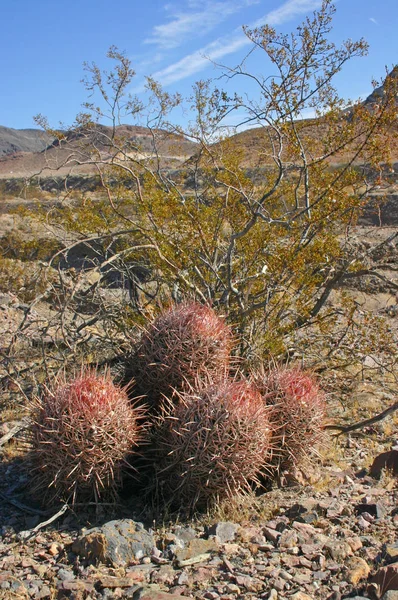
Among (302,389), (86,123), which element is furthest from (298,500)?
(86,123)

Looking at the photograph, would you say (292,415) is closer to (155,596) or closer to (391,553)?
(391,553)

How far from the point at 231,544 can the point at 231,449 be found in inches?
23.2

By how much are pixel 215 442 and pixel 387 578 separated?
1.26 metres

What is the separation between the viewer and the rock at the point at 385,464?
5.07 m

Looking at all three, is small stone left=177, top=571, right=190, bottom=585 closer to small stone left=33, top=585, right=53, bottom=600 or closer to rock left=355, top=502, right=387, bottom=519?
small stone left=33, top=585, right=53, bottom=600

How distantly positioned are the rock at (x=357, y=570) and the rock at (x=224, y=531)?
773 mm

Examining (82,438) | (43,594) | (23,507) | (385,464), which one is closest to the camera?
(43,594)

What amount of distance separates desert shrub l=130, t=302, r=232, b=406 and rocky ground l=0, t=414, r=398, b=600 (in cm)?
88

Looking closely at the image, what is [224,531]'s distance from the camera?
4.03 m

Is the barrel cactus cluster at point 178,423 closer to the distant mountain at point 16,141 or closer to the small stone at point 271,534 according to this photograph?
the small stone at point 271,534

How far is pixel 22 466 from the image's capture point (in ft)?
16.6

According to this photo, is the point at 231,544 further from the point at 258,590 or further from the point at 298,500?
the point at 298,500

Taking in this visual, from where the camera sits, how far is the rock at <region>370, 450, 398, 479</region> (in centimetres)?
507

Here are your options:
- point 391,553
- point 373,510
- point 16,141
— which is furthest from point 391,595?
point 16,141
